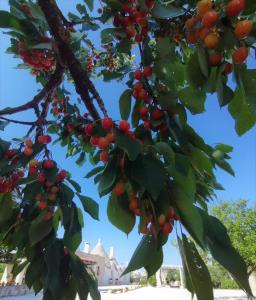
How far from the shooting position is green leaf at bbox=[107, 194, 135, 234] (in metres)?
0.92

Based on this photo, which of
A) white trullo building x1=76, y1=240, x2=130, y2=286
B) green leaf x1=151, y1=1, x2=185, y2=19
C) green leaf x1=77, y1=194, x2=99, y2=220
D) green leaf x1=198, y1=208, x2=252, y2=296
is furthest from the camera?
white trullo building x1=76, y1=240, x2=130, y2=286

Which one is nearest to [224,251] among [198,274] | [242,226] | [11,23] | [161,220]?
[198,274]

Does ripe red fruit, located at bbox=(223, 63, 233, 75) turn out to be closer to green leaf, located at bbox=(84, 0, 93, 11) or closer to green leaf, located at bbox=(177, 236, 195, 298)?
green leaf, located at bbox=(177, 236, 195, 298)

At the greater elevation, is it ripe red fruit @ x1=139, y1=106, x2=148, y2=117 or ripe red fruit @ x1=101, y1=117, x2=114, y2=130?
ripe red fruit @ x1=139, y1=106, x2=148, y2=117

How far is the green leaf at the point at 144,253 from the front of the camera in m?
0.77

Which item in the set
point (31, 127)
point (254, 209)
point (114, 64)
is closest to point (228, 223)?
point (254, 209)

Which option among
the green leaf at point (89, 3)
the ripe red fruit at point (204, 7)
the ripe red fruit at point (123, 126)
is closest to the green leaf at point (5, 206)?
the ripe red fruit at point (123, 126)

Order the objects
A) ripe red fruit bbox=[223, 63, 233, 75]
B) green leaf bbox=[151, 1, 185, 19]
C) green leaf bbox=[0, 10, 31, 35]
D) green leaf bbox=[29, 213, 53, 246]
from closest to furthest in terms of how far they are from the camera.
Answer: ripe red fruit bbox=[223, 63, 233, 75] < green leaf bbox=[151, 1, 185, 19] < green leaf bbox=[0, 10, 31, 35] < green leaf bbox=[29, 213, 53, 246]

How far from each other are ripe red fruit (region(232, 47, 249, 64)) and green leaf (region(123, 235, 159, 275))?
20.0 inches

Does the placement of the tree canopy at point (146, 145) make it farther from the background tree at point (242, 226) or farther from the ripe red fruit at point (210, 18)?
the background tree at point (242, 226)

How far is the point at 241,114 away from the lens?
826mm

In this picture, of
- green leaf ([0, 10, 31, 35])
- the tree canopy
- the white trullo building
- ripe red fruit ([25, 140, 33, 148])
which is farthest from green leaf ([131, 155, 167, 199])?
the white trullo building

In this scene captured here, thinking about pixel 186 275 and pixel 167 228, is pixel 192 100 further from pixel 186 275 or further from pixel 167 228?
pixel 186 275

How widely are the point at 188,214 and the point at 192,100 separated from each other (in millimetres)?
377
